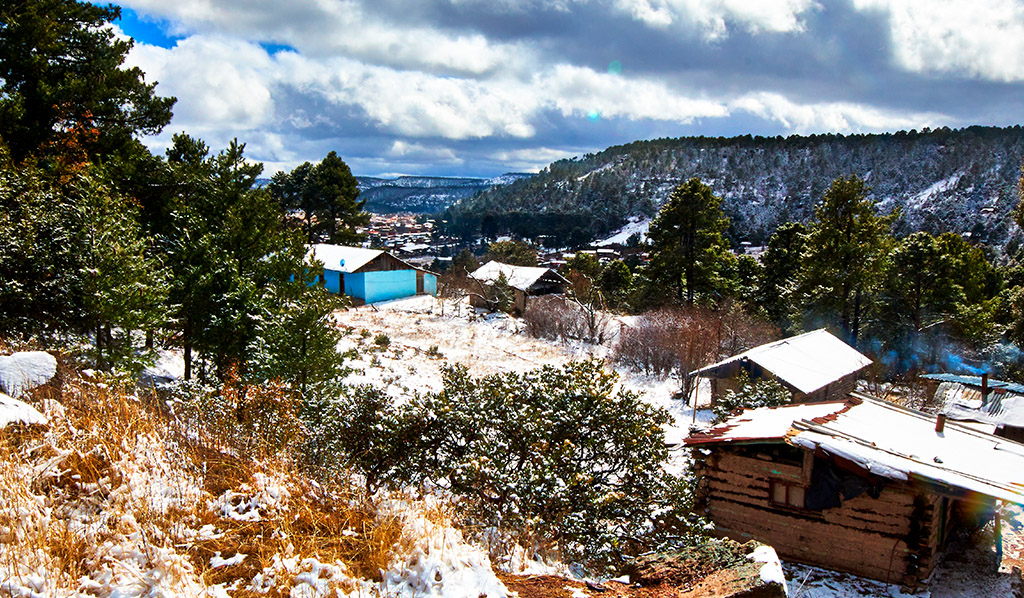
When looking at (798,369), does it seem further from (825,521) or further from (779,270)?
(779,270)

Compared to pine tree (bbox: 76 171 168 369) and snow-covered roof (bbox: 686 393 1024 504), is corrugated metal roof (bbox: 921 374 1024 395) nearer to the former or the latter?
snow-covered roof (bbox: 686 393 1024 504)

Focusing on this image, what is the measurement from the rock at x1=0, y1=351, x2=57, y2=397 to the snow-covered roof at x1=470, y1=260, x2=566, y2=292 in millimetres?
39075

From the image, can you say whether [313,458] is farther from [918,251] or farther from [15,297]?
[918,251]

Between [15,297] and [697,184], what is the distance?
113ft

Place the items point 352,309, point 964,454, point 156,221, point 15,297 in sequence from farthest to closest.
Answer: point 352,309, point 156,221, point 15,297, point 964,454

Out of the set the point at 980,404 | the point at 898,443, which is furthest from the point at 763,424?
the point at 980,404

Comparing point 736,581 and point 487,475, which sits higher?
point 736,581

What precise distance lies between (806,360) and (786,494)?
14.0 meters

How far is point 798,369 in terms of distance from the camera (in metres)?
21.5

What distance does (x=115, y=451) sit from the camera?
16.2 feet

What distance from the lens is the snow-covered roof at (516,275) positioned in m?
48.1

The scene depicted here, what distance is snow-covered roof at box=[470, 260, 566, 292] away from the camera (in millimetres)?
48062

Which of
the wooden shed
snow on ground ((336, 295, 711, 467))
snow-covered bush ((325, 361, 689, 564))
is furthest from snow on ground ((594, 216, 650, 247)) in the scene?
snow-covered bush ((325, 361, 689, 564))

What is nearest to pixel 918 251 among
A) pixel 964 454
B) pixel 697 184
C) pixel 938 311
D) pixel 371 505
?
pixel 938 311
